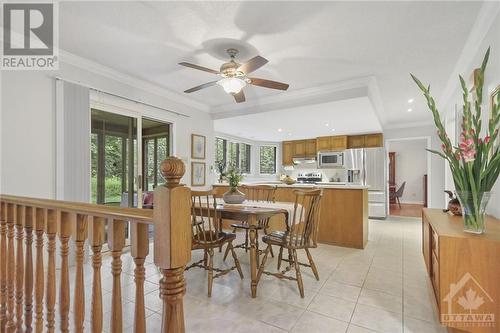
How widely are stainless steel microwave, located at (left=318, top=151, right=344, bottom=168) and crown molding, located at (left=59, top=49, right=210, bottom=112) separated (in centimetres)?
371

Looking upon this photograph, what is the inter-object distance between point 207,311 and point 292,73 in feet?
9.93

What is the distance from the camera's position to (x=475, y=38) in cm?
252

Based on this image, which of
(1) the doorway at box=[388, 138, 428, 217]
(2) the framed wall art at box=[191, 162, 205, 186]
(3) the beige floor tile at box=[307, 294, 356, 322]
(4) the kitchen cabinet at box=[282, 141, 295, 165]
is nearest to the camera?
(3) the beige floor tile at box=[307, 294, 356, 322]

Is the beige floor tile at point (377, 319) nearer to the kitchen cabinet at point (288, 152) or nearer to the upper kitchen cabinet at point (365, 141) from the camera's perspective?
the upper kitchen cabinet at point (365, 141)

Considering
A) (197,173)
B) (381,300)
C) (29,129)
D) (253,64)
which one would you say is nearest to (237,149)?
(197,173)

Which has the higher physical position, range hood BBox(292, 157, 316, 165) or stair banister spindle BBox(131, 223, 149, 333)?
range hood BBox(292, 157, 316, 165)

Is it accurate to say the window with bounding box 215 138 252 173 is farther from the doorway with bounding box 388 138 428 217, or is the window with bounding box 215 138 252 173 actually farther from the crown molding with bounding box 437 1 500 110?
the doorway with bounding box 388 138 428 217

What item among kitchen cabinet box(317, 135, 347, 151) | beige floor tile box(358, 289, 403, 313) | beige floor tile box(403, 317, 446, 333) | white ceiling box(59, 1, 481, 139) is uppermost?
white ceiling box(59, 1, 481, 139)

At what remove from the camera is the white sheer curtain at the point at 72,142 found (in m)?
2.88

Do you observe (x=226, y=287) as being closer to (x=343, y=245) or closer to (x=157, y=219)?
(x=157, y=219)

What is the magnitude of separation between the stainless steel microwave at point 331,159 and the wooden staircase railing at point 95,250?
6.25m

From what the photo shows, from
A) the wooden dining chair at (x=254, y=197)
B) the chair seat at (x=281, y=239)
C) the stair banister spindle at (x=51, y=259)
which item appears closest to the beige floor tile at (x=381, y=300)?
the chair seat at (x=281, y=239)

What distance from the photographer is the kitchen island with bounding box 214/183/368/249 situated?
3752 mm

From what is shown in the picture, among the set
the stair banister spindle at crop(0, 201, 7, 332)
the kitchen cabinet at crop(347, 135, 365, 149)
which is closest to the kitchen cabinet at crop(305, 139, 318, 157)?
the kitchen cabinet at crop(347, 135, 365, 149)
